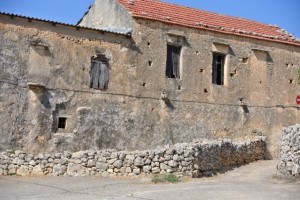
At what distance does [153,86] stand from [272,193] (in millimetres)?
9033

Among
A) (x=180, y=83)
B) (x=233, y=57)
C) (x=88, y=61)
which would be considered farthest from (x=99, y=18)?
(x=233, y=57)

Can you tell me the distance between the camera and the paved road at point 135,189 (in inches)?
416

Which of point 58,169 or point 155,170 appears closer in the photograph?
point 155,170

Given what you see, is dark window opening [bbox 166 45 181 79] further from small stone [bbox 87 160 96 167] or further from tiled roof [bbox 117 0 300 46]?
small stone [bbox 87 160 96 167]

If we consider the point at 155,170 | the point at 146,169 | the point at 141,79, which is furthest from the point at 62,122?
the point at 155,170

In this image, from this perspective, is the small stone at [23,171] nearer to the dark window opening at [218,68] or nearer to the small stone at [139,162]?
the small stone at [139,162]

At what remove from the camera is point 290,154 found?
1294cm

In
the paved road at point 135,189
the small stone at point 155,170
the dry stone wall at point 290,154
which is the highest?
the dry stone wall at point 290,154

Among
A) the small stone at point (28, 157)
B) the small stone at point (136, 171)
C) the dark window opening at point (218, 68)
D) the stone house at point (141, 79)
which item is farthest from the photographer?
the dark window opening at point (218, 68)

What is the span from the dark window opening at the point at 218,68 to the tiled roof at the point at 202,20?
48.9 inches

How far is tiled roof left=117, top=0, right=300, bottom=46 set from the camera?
19.3 meters

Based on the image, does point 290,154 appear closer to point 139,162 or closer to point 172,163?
point 172,163

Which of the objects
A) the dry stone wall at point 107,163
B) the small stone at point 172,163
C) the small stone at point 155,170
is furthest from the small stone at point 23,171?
the small stone at point 172,163

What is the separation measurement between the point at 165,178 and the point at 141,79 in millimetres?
5730
